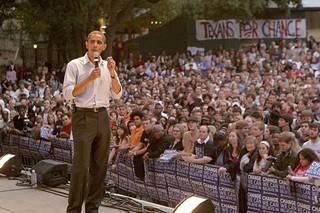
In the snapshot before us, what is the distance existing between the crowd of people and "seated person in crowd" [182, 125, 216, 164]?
14mm

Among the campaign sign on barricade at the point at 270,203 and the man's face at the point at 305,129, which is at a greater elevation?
the man's face at the point at 305,129

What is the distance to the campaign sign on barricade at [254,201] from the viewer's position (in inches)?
296

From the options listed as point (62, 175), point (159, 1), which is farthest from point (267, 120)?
point (159, 1)

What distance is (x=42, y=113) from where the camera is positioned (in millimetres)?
15734

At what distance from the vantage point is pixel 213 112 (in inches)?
519

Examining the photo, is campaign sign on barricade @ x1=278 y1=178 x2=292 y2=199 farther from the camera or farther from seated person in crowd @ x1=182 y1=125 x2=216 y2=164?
seated person in crowd @ x1=182 y1=125 x2=216 y2=164

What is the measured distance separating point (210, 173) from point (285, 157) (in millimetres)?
1058

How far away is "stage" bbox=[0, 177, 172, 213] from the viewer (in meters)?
7.99

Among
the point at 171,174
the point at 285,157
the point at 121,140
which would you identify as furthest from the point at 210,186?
the point at 121,140

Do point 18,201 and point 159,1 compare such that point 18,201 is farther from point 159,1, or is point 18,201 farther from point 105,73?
point 159,1

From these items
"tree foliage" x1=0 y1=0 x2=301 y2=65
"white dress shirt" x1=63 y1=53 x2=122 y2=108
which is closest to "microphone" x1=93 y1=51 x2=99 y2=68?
"white dress shirt" x1=63 y1=53 x2=122 y2=108

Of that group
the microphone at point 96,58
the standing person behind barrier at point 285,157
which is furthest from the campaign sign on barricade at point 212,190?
the microphone at point 96,58

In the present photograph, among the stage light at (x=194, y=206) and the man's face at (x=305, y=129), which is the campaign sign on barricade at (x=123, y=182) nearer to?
the man's face at (x=305, y=129)

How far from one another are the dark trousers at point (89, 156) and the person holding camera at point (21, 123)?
25.1 ft
